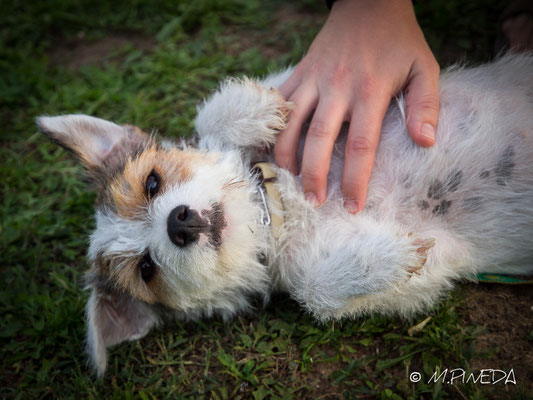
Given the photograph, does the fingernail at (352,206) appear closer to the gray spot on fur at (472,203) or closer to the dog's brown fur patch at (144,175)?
the gray spot on fur at (472,203)

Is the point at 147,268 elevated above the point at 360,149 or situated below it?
below

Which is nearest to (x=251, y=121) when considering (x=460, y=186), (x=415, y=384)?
(x=460, y=186)

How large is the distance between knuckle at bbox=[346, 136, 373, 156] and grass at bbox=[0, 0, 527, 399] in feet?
3.94

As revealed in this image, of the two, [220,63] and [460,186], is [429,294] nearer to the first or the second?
[460,186]

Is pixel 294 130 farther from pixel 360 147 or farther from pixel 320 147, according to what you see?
pixel 360 147

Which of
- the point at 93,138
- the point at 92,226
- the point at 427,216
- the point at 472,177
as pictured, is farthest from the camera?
the point at 92,226

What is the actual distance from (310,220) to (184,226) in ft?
2.95

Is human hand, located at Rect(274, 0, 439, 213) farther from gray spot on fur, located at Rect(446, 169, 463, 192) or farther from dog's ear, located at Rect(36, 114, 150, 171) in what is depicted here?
dog's ear, located at Rect(36, 114, 150, 171)

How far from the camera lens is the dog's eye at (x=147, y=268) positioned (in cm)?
274

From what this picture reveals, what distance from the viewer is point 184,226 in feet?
7.79

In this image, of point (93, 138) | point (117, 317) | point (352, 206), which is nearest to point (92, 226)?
point (93, 138)

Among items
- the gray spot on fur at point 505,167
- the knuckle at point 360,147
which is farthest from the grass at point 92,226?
the knuckle at point 360,147

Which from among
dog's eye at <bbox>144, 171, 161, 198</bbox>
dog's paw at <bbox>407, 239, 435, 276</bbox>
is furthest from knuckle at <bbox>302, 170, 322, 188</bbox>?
dog's eye at <bbox>144, 171, 161, 198</bbox>

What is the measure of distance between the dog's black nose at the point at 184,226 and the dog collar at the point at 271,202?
55 centimetres
